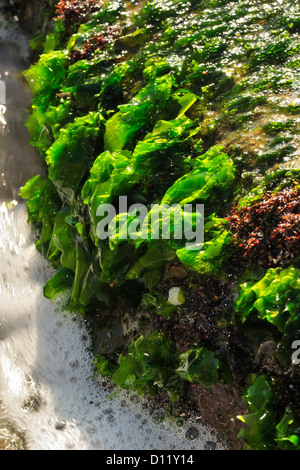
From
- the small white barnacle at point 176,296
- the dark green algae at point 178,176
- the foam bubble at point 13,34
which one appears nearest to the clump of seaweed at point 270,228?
the dark green algae at point 178,176

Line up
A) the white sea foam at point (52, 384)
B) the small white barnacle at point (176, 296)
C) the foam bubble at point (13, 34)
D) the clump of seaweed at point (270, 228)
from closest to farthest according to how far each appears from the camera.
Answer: the clump of seaweed at point (270, 228) → the small white barnacle at point (176, 296) → the white sea foam at point (52, 384) → the foam bubble at point (13, 34)

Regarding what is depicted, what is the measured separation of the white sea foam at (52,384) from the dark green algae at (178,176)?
0.15 metres

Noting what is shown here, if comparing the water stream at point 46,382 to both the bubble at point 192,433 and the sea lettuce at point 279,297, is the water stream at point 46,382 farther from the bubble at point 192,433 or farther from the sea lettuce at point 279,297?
the sea lettuce at point 279,297

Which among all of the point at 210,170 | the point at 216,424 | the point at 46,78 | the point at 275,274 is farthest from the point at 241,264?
the point at 46,78

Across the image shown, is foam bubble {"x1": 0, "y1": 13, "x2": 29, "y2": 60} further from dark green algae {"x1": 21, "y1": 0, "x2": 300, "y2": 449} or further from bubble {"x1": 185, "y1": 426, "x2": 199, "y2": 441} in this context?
bubble {"x1": 185, "y1": 426, "x2": 199, "y2": 441}

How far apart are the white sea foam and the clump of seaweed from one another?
926mm

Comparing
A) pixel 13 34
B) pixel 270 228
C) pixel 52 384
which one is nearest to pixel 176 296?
Answer: pixel 270 228

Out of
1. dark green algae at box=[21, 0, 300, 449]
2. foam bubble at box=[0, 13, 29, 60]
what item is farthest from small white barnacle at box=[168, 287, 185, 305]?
foam bubble at box=[0, 13, 29, 60]

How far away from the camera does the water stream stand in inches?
108

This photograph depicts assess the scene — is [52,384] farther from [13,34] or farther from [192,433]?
[13,34]

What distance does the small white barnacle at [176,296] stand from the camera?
253cm
